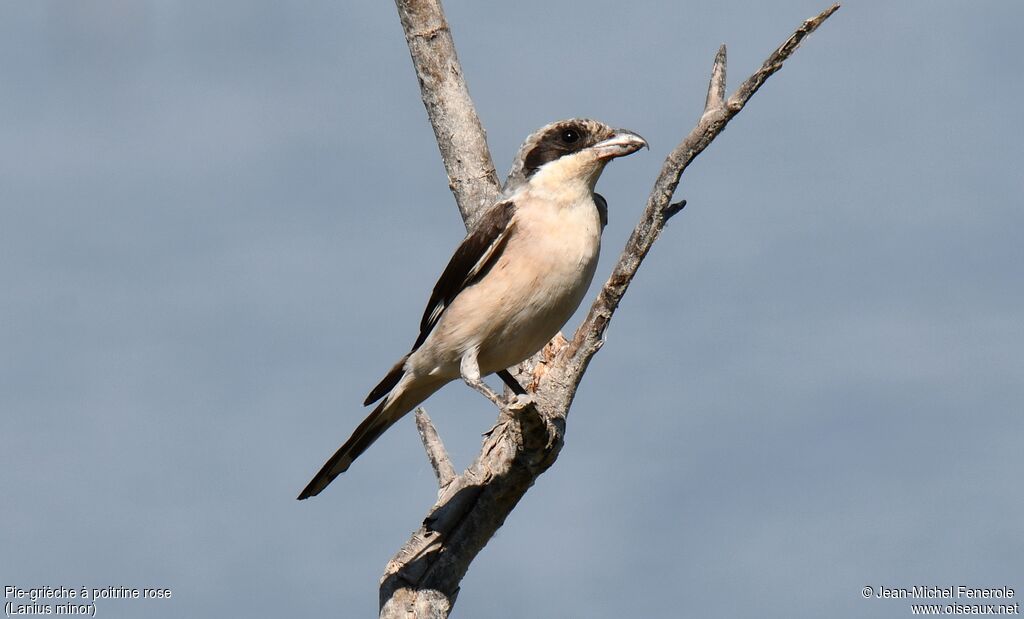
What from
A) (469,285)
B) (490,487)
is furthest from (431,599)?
(469,285)

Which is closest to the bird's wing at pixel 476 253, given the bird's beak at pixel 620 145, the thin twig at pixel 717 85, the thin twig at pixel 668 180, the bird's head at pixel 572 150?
the bird's head at pixel 572 150

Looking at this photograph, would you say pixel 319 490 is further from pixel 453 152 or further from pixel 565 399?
pixel 453 152

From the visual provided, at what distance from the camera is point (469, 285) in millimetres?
7781

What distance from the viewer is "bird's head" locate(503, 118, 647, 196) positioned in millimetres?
7812

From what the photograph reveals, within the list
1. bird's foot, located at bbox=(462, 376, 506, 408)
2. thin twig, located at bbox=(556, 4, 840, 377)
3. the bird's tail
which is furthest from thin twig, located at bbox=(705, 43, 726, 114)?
the bird's tail

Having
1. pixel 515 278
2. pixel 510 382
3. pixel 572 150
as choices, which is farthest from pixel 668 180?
pixel 510 382

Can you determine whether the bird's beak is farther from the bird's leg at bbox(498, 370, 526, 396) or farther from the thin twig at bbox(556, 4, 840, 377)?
the bird's leg at bbox(498, 370, 526, 396)

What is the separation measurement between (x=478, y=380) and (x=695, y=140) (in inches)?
85.9

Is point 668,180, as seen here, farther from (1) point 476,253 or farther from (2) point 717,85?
(1) point 476,253

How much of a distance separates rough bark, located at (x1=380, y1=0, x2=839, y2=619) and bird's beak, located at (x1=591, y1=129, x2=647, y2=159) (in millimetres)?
1283

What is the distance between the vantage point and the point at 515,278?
7.40 meters

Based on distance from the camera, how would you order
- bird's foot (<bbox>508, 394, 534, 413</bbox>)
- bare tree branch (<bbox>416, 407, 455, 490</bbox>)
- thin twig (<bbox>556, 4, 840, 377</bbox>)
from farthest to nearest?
1. bare tree branch (<bbox>416, 407, 455, 490</bbox>)
2. bird's foot (<bbox>508, 394, 534, 413</bbox>)
3. thin twig (<bbox>556, 4, 840, 377</bbox>)

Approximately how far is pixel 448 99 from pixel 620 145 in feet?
6.98

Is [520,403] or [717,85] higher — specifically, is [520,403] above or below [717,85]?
below
